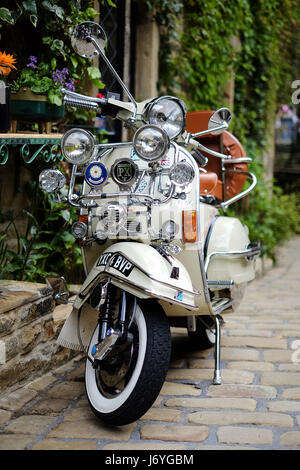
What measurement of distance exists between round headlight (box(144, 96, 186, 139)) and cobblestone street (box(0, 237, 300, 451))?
1262 mm

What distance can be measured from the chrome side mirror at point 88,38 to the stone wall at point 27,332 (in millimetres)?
1238

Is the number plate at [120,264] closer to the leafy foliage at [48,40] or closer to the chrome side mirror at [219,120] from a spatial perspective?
the chrome side mirror at [219,120]

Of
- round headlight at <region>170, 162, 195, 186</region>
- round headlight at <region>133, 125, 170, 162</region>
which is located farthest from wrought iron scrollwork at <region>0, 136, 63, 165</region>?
round headlight at <region>170, 162, 195, 186</region>

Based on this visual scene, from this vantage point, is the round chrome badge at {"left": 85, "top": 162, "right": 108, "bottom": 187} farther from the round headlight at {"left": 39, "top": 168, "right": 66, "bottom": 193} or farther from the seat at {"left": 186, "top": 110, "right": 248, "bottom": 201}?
the seat at {"left": 186, "top": 110, "right": 248, "bottom": 201}

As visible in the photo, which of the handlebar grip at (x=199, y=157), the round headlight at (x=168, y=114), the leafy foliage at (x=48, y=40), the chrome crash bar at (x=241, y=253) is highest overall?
the leafy foliage at (x=48, y=40)

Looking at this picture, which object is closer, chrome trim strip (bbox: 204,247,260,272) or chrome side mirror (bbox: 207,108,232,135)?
chrome side mirror (bbox: 207,108,232,135)

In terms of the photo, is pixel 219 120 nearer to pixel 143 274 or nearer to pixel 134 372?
pixel 143 274

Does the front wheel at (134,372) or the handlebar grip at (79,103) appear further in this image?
the handlebar grip at (79,103)

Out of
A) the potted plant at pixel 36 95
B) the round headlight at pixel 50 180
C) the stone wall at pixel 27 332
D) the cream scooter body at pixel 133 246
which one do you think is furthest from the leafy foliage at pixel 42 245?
the round headlight at pixel 50 180

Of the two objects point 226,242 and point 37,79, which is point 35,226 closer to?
point 37,79

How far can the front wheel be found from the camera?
247 cm

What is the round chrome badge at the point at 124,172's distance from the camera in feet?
8.83

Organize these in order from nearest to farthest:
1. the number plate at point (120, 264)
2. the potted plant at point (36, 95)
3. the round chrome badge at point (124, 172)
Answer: the number plate at point (120, 264) < the round chrome badge at point (124, 172) < the potted plant at point (36, 95)

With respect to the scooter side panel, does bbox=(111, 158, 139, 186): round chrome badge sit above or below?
above
